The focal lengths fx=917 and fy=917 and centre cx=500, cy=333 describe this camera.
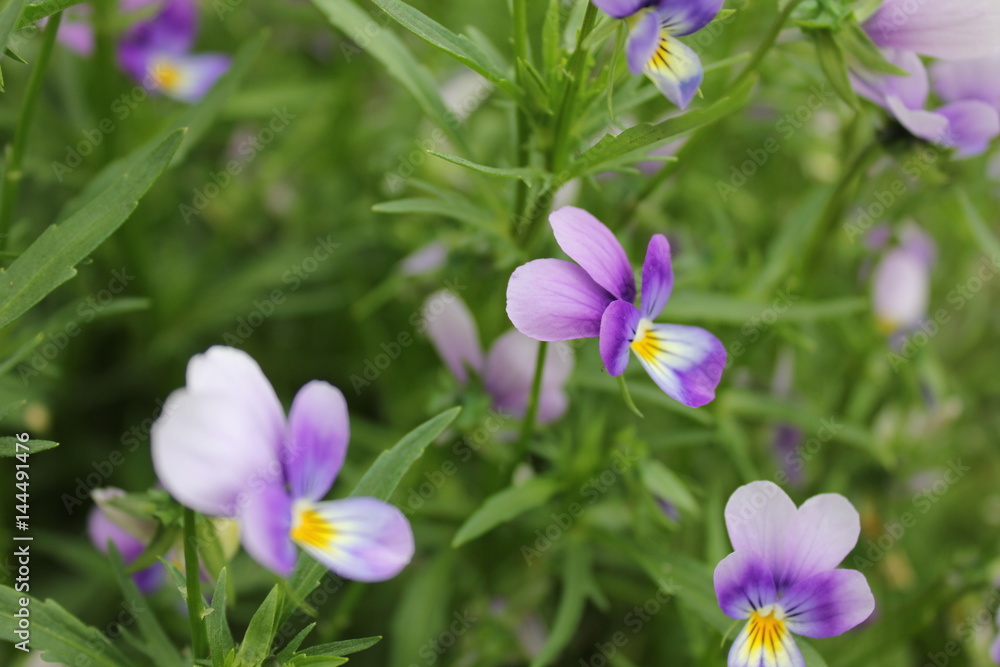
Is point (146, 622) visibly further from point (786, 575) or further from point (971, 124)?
point (971, 124)

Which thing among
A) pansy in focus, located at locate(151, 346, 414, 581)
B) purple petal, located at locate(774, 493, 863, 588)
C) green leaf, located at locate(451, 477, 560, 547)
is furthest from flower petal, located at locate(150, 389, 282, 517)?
purple petal, located at locate(774, 493, 863, 588)

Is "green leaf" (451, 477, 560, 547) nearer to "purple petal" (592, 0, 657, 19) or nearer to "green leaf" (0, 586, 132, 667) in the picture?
"green leaf" (0, 586, 132, 667)

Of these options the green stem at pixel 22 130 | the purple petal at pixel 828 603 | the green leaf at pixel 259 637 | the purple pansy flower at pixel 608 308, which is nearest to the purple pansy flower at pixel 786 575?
the purple petal at pixel 828 603

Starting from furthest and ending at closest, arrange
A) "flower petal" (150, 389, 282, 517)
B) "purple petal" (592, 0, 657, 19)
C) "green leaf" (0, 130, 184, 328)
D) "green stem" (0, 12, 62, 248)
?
"green stem" (0, 12, 62, 248)
"green leaf" (0, 130, 184, 328)
"purple petal" (592, 0, 657, 19)
"flower petal" (150, 389, 282, 517)

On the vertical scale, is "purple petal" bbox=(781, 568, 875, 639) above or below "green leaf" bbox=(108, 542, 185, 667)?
below

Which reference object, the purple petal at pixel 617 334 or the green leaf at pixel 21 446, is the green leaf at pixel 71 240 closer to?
the green leaf at pixel 21 446

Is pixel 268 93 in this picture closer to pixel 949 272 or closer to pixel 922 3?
pixel 922 3
